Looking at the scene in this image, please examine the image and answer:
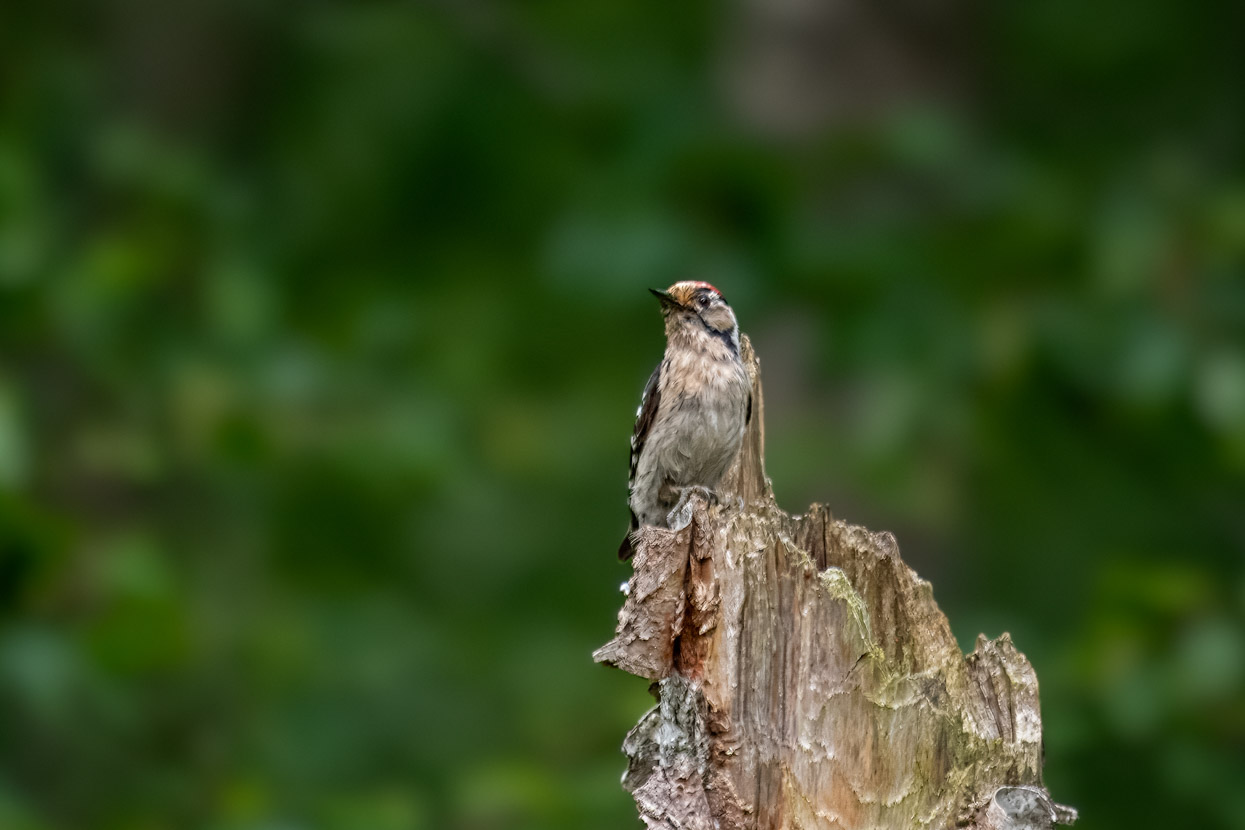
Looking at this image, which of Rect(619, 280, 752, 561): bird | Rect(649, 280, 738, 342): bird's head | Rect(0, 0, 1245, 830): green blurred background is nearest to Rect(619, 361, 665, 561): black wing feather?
Rect(619, 280, 752, 561): bird

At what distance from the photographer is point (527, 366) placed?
10156 mm

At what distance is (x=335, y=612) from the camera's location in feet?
32.0

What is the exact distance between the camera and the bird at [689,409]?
589cm

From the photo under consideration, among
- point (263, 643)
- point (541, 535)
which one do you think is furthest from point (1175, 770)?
point (263, 643)

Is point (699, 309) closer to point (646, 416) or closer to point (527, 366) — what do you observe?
point (646, 416)

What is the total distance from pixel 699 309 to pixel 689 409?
515 millimetres

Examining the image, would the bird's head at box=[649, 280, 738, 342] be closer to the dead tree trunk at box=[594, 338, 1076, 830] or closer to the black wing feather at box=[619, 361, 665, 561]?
the black wing feather at box=[619, 361, 665, 561]

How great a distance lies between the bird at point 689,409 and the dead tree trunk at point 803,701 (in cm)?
224

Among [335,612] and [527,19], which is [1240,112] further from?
[335,612]

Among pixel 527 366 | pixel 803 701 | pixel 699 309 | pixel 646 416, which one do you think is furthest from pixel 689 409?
pixel 527 366

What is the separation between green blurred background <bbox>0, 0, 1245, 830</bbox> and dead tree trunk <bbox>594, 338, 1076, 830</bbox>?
4.36 metres

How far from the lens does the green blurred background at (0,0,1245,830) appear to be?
792cm

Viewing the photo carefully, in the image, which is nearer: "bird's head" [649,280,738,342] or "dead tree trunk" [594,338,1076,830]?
"dead tree trunk" [594,338,1076,830]

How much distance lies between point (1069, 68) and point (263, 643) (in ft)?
25.6
